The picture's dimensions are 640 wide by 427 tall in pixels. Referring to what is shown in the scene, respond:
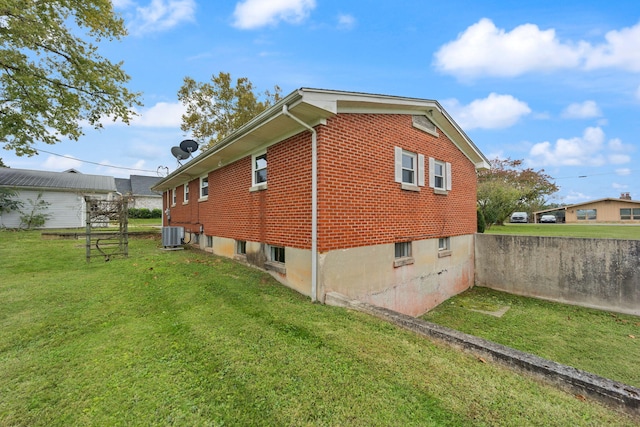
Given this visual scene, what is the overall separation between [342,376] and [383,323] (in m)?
1.58

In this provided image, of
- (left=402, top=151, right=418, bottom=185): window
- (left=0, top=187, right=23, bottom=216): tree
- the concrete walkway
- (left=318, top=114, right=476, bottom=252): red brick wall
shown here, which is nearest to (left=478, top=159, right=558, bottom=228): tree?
(left=318, top=114, right=476, bottom=252): red brick wall

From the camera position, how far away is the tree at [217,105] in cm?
2178

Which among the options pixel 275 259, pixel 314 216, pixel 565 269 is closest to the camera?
pixel 314 216

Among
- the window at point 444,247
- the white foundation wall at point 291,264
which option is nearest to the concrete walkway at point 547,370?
the white foundation wall at point 291,264

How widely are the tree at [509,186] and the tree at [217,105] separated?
20.1m

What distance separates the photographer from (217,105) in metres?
22.3

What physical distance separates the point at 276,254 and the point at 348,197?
7.95 feet

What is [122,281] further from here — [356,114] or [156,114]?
[156,114]

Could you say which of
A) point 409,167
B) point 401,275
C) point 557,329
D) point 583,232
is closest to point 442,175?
point 409,167

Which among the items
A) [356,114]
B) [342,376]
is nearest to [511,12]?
[356,114]

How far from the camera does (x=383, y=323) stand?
4.20m

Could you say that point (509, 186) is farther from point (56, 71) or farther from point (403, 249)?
point (56, 71)

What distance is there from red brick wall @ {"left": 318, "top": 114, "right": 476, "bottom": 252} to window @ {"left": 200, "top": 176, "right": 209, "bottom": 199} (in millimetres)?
6943

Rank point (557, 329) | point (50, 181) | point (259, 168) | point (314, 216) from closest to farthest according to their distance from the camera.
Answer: point (314, 216)
point (557, 329)
point (259, 168)
point (50, 181)
